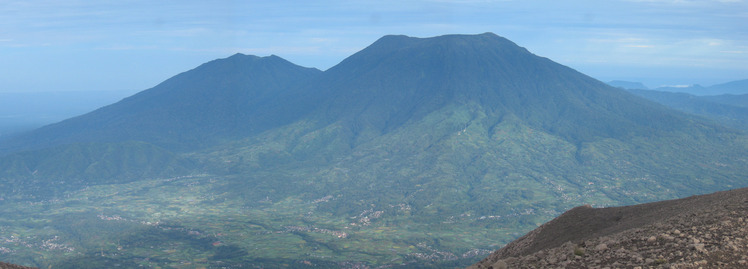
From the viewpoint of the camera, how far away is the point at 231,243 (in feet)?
607

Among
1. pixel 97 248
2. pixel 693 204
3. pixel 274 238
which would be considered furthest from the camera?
pixel 274 238

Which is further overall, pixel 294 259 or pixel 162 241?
pixel 162 241

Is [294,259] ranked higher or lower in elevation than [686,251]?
lower

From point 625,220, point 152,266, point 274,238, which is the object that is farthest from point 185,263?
point 625,220

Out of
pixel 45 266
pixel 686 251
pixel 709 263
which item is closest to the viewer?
pixel 709 263

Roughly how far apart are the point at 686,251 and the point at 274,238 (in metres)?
179

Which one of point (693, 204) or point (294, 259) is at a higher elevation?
point (693, 204)

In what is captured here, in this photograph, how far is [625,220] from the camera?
125 feet

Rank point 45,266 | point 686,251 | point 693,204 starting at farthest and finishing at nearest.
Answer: point 45,266 < point 693,204 < point 686,251

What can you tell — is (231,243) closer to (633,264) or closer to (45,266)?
(45,266)

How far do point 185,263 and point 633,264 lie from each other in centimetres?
15663

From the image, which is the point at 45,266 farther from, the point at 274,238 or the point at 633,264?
the point at 633,264

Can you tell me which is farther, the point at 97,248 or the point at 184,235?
the point at 184,235

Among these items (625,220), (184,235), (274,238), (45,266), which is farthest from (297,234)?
(625,220)
